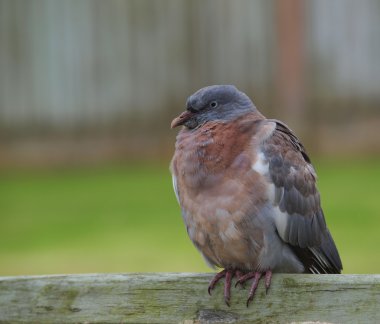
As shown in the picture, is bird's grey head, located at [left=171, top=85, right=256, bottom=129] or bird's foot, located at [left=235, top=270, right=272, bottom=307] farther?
bird's grey head, located at [left=171, top=85, right=256, bottom=129]

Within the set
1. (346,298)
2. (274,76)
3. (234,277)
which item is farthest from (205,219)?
(274,76)

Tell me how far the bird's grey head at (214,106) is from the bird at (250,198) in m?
0.02

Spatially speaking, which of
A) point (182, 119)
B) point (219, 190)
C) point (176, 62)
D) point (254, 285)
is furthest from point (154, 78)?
point (254, 285)

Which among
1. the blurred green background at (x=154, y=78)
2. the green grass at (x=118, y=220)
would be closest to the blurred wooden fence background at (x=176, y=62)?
the blurred green background at (x=154, y=78)

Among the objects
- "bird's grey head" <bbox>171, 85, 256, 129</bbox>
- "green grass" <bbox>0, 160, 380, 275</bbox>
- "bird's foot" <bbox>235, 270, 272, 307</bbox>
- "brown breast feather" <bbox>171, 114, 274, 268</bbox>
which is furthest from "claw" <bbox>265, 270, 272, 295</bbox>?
"green grass" <bbox>0, 160, 380, 275</bbox>

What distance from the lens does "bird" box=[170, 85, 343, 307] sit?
360cm

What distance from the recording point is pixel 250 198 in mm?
3574

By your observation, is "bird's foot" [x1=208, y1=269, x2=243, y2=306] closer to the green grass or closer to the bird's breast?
the bird's breast

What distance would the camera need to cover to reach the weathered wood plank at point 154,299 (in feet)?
9.32

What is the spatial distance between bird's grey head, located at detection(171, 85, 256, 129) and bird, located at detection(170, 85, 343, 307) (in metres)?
0.02

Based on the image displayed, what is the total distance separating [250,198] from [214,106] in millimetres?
622

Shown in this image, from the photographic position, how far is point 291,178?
12.3 feet

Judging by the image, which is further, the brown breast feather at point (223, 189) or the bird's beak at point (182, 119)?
the bird's beak at point (182, 119)

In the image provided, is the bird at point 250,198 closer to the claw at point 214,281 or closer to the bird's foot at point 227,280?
the bird's foot at point 227,280
